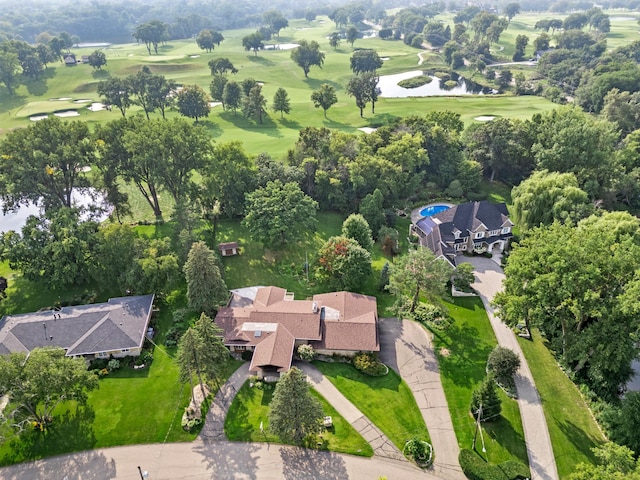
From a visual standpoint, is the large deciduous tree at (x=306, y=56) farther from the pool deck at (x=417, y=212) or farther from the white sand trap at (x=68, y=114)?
the pool deck at (x=417, y=212)

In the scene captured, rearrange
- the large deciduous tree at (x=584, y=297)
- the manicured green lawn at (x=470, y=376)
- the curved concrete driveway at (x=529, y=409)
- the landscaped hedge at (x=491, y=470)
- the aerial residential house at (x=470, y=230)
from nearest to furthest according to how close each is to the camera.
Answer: the landscaped hedge at (x=491, y=470), the curved concrete driveway at (x=529, y=409), the manicured green lawn at (x=470, y=376), the large deciduous tree at (x=584, y=297), the aerial residential house at (x=470, y=230)

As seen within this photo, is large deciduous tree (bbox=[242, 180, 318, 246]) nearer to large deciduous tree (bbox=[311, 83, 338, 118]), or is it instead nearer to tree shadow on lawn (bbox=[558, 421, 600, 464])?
tree shadow on lawn (bbox=[558, 421, 600, 464])

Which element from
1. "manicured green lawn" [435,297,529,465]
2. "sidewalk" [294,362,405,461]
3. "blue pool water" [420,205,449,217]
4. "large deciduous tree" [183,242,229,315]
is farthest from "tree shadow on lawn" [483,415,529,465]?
"blue pool water" [420,205,449,217]

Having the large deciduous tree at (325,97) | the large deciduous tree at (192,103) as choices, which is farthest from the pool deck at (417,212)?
the large deciduous tree at (192,103)

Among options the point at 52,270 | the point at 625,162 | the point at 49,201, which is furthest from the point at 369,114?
the point at 52,270

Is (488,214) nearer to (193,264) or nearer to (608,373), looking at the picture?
(608,373)
